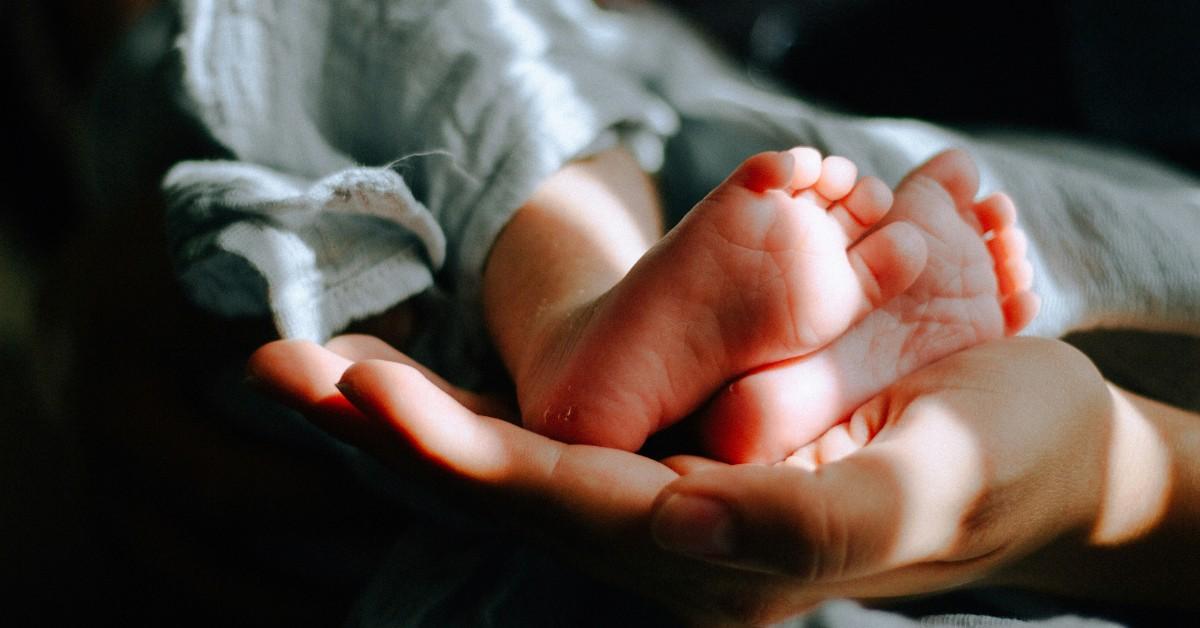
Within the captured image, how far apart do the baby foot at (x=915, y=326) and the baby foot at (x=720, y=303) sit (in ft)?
0.04

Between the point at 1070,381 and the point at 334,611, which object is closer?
the point at 1070,381

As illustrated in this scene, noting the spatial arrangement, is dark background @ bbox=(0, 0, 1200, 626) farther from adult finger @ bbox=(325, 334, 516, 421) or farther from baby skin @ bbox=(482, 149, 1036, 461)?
baby skin @ bbox=(482, 149, 1036, 461)

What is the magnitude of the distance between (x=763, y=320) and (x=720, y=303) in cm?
2

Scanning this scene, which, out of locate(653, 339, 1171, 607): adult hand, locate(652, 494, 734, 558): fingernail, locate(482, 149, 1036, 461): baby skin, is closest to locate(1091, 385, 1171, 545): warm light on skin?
locate(653, 339, 1171, 607): adult hand

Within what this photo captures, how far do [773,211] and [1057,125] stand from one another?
1.74 ft

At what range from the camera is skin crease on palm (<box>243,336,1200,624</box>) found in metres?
0.29

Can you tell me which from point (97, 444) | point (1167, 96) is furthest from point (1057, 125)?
point (97, 444)

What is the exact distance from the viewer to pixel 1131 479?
423 mm

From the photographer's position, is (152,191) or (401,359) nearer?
(401,359)

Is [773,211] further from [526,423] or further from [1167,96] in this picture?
[1167,96]

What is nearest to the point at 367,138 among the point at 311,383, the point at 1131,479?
the point at 311,383

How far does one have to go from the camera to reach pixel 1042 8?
76cm

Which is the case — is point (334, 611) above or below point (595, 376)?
below

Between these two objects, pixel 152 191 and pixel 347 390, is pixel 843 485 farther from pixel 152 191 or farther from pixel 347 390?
pixel 152 191
